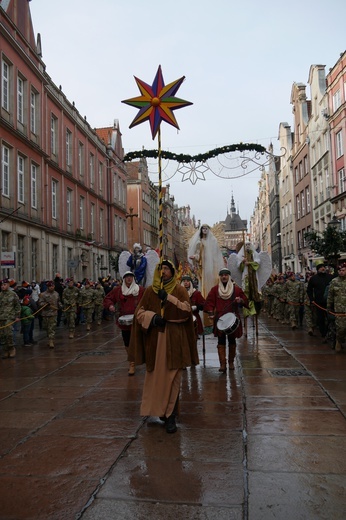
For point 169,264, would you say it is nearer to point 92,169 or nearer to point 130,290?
point 130,290

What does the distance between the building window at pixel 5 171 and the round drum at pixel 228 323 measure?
17.0 meters

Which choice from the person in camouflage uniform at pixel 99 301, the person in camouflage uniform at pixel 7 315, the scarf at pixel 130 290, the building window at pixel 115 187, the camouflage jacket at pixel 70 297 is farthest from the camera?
the building window at pixel 115 187

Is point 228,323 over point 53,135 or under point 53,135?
under

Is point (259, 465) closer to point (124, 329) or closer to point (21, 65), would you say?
point (124, 329)

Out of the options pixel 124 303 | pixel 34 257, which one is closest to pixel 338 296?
pixel 124 303

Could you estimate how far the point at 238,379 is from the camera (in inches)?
299

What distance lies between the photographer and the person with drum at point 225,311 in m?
8.15

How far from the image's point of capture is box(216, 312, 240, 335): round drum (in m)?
8.08

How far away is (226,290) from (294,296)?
6.78m

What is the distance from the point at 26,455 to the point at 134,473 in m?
1.15

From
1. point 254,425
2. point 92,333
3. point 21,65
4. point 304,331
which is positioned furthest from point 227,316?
point 21,65

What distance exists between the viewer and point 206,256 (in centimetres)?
1103

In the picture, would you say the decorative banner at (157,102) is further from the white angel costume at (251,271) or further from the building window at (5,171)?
the building window at (5,171)

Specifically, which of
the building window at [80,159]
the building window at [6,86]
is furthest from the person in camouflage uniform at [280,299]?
the building window at [80,159]
